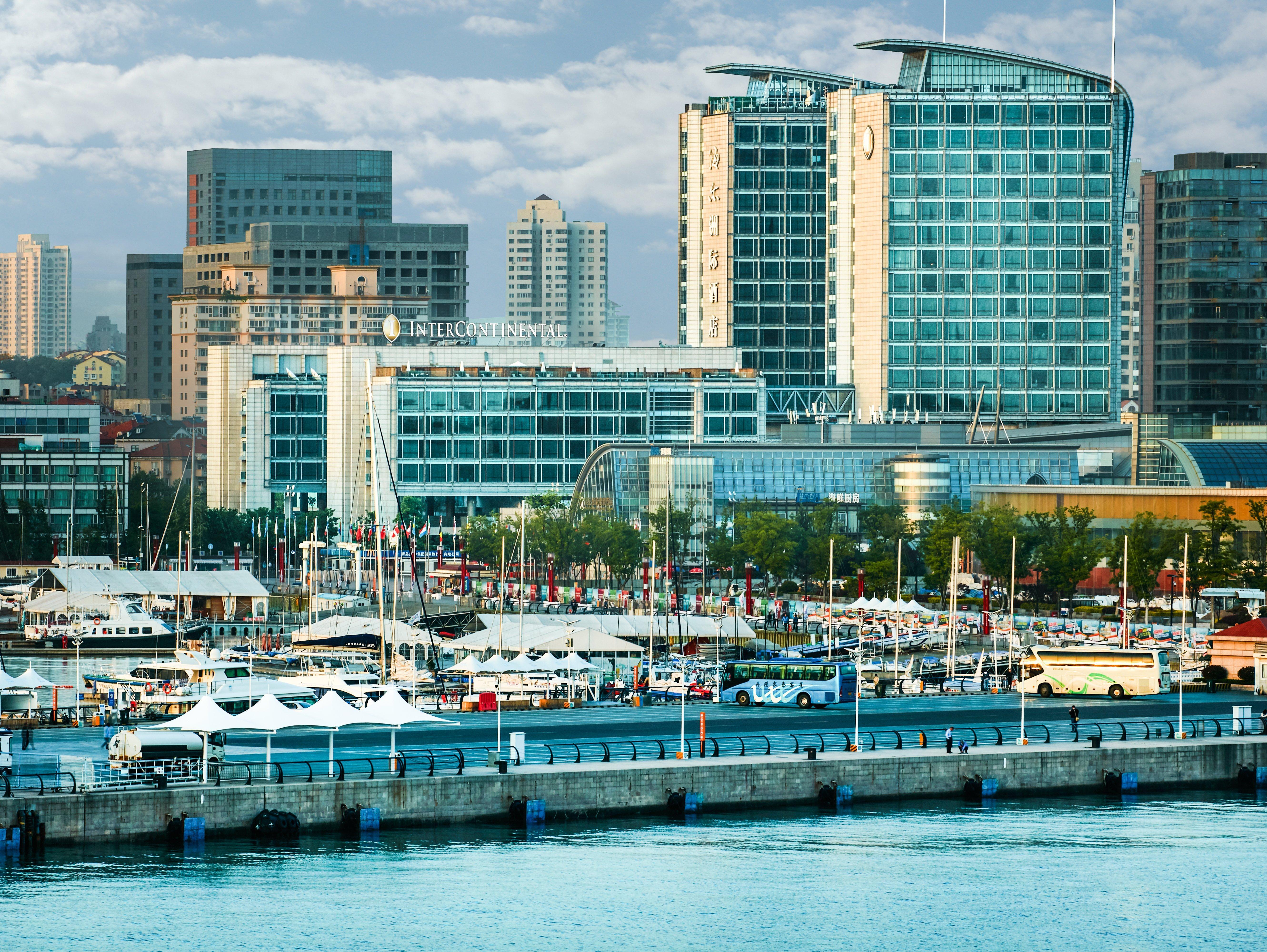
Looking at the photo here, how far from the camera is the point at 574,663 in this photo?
12356 centimetres

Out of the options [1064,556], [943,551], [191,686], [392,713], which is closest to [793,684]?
[191,686]

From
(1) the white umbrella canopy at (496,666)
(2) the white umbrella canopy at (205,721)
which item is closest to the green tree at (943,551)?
(1) the white umbrella canopy at (496,666)

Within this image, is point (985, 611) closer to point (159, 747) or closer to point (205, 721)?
point (205, 721)

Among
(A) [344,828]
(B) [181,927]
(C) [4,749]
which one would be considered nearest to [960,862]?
(A) [344,828]

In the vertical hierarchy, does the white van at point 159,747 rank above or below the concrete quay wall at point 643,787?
above

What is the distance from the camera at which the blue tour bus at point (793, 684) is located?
11825 centimetres

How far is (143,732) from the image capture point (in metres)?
80.9

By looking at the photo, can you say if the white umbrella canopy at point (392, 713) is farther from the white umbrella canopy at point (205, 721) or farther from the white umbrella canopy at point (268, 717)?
the white umbrella canopy at point (205, 721)

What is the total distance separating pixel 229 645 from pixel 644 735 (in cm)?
7699

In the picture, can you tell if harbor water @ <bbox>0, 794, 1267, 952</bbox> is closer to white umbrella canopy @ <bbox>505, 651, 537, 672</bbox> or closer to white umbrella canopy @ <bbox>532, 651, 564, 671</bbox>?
white umbrella canopy @ <bbox>532, 651, 564, 671</bbox>

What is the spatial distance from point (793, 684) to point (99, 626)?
78.9 m

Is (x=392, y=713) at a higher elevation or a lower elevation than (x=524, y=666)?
higher

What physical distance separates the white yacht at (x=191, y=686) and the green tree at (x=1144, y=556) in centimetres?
7473

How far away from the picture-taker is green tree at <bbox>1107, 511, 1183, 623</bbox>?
182m
